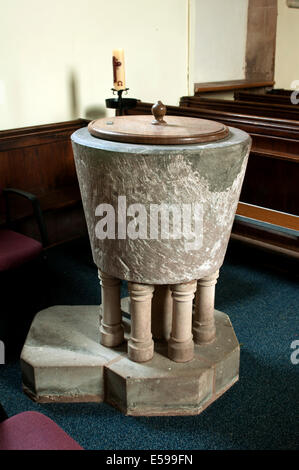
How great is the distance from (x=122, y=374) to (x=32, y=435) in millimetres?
682

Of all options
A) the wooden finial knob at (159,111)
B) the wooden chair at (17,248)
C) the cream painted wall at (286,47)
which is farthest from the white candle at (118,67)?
the cream painted wall at (286,47)

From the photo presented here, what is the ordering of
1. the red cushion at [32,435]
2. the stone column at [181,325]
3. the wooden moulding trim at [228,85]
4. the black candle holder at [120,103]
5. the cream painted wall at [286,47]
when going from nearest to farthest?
the red cushion at [32,435]
the stone column at [181,325]
the black candle holder at [120,103]
the wooden moulding trim at [228,85]
the cream painted wall at [286,47]

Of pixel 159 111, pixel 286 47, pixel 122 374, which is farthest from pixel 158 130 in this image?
pixel 286 47

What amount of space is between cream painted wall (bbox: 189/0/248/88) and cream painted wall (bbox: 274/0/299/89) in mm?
556

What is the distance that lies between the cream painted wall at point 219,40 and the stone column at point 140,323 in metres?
3.08

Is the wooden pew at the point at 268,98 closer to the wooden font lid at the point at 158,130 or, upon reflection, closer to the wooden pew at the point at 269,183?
the wooden pew at the point at 269,183

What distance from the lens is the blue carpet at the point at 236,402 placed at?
178 cm

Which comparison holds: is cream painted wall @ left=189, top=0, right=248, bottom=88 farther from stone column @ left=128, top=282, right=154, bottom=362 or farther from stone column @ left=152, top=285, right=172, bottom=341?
stone column @ left=128, top=282, right=154, bottom=362

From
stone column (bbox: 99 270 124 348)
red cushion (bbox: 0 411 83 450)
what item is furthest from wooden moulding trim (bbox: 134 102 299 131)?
red cushion (bbox: 0 411 83 450)

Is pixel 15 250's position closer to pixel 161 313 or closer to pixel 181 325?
pixel 161 313

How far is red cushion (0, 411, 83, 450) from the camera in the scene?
1.20 meters

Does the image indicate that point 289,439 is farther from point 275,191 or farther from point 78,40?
point 78,40

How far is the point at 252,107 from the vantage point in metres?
3.50
